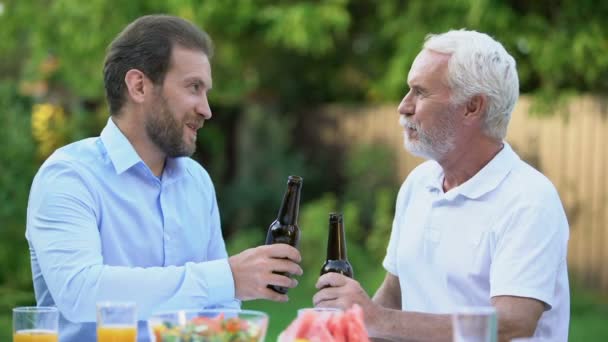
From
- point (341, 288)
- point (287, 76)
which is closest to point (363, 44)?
point (287, 76)

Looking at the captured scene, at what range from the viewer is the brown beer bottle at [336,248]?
3.02 metres

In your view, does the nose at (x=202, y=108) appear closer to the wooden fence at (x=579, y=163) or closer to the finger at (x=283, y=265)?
the finger at (x=283, y=265)

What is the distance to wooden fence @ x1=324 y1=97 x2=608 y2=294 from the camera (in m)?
10.0

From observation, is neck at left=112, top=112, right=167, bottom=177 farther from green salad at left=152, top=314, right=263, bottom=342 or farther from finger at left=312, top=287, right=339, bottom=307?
green salad at left=152, top=314, right=263, bottom=342

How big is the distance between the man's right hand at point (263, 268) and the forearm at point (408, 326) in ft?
0.99

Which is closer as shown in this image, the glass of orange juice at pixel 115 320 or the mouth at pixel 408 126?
the glass of orange juice at pixel 115 320

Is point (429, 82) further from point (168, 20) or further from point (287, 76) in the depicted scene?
point (287, 76)

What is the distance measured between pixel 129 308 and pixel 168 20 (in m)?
1.20

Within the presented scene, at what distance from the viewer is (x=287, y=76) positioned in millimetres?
14500

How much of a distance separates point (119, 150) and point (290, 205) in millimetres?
677

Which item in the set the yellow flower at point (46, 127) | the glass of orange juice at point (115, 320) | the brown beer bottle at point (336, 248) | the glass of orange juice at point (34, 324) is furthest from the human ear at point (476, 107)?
the yellow flower at point (46, 127)

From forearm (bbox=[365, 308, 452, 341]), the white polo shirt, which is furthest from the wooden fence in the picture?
forearm (bbox=[365, 308, 452, 341])

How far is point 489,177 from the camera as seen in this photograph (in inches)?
136

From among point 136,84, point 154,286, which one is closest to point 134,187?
point 136,84
